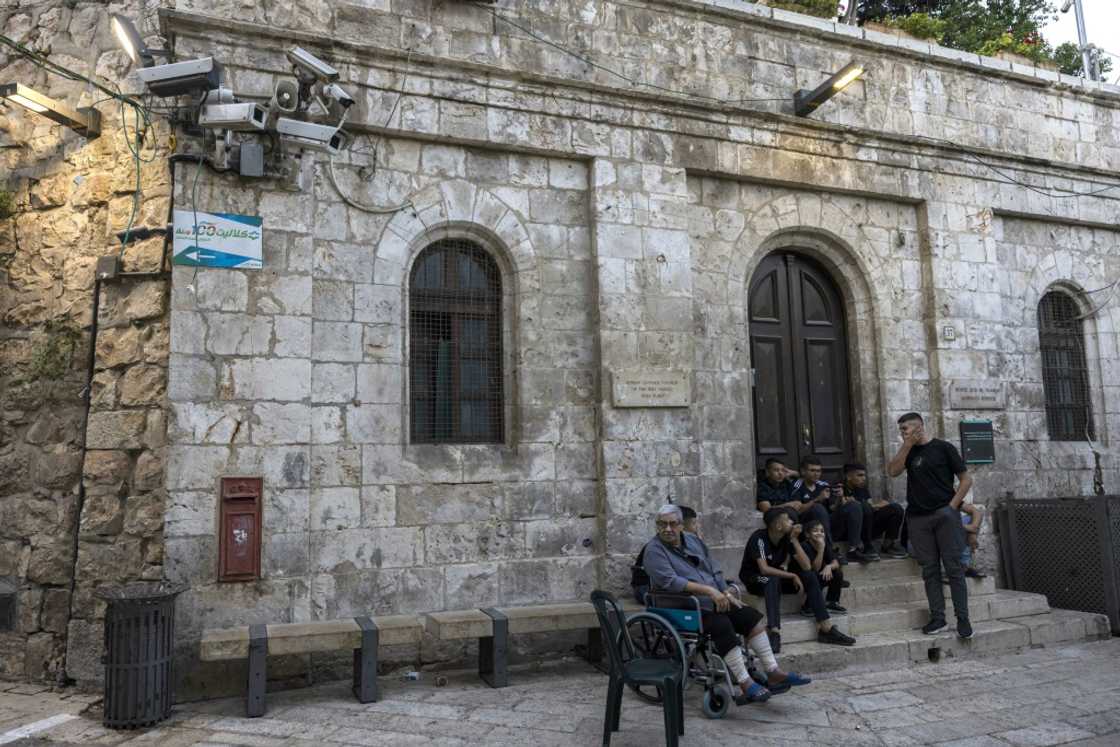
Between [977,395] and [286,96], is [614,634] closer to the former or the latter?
[286,96]

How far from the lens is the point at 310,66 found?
Answer: 6.74 metres

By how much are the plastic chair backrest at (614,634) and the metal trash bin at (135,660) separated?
9.99 ft

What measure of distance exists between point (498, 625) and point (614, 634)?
6.11 feet

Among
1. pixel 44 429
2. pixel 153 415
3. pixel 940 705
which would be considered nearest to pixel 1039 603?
pixel 940 705

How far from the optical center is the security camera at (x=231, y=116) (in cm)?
657

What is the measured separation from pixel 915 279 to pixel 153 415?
7.96 meters

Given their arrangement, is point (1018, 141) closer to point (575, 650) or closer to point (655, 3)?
point (655, 3)

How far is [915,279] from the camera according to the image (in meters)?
9.65

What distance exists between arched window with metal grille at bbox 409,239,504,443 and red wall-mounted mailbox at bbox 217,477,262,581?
4.92 ft

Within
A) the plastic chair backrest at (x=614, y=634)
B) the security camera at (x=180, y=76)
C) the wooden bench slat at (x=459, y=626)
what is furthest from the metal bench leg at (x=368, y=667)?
the security camera at (x=180, y=76)

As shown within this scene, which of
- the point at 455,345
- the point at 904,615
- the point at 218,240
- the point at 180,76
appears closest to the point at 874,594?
the point at 904,615

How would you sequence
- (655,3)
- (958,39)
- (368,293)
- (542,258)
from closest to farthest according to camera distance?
(368,293), (542,258), (655,3), (958,39)

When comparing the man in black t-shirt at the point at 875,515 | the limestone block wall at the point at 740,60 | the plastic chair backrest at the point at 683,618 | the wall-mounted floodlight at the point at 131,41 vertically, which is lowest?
the plastic chair backrest at the point at 683,618

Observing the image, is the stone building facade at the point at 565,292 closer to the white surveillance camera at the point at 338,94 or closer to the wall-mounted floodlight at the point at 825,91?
the wall-mounted floodlight at the point at 825,91
